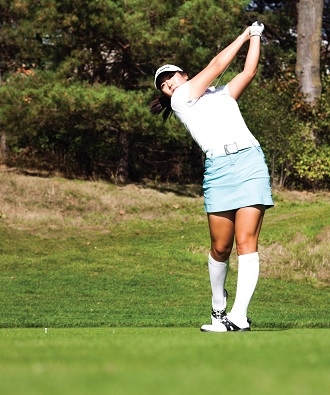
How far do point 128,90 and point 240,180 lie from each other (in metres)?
18.7

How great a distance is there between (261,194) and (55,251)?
12157 millimetres

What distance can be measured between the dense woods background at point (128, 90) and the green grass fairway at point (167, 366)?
1818 cm

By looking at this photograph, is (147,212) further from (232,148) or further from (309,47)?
(232,148)

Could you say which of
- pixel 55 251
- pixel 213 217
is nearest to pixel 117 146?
pixel 55 251

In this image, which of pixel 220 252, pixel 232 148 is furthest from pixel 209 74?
pixel 220 252

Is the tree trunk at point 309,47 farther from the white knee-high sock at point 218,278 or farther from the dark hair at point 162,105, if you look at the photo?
the white knee-high sock at point 218,278

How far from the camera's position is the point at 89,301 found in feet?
43.1

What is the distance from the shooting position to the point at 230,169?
6.37 m

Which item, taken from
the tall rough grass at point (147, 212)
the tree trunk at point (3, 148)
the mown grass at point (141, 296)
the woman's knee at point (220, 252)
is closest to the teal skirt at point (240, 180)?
the woman's knee at point (220, 252)

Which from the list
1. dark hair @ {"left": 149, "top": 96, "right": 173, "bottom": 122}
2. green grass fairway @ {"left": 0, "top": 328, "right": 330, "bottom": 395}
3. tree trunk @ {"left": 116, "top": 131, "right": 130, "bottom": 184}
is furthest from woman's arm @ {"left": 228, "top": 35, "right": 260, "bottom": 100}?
tree trunk @ {"left": 116, "top": 131, "right": 130, "bottom": 184}

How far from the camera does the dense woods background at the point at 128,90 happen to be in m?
23.0

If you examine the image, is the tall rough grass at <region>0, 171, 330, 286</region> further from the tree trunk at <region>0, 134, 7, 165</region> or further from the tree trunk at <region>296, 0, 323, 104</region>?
the tree trunk at <region>296, 0, 323, 104</region>

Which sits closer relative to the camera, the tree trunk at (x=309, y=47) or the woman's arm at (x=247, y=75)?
the woman's arm at (x=247, y=75)

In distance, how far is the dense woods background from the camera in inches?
907
